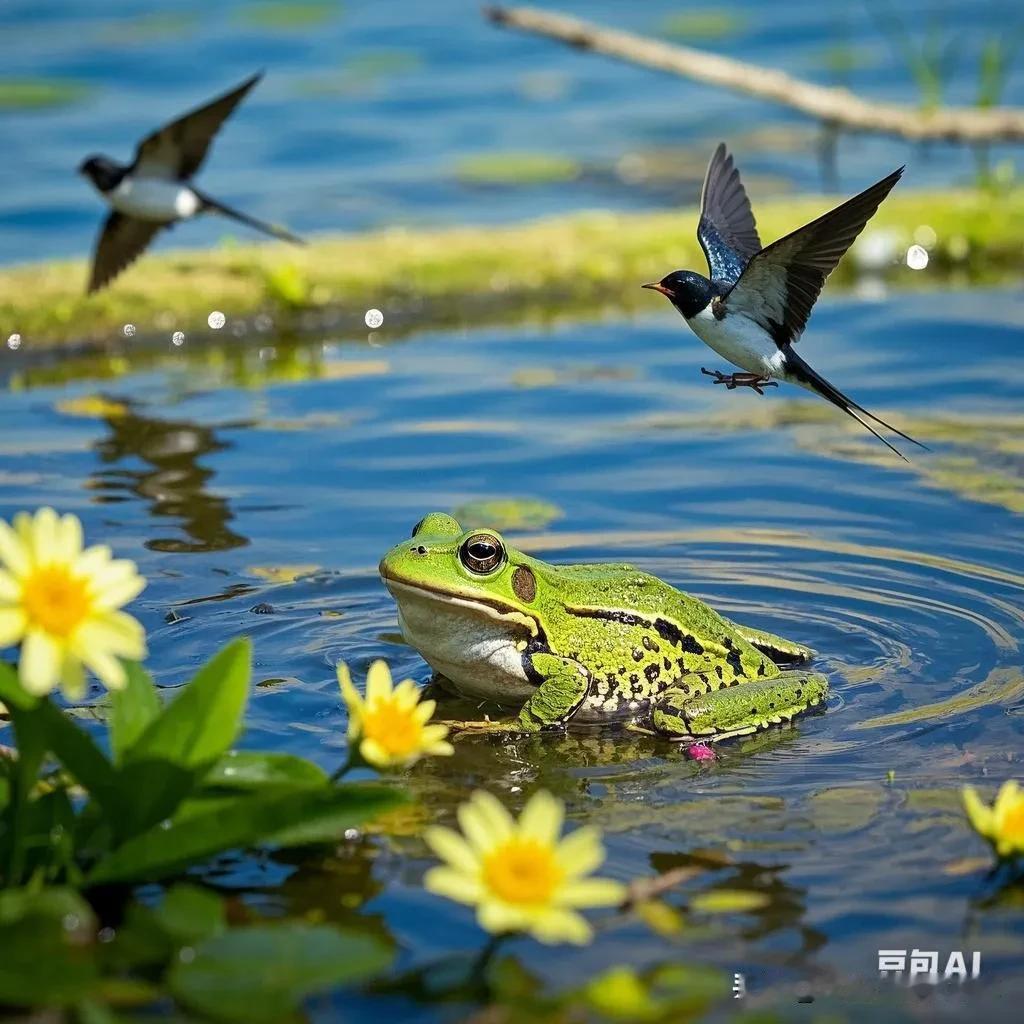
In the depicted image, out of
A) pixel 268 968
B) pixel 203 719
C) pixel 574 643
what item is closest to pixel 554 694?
pixel 574 643

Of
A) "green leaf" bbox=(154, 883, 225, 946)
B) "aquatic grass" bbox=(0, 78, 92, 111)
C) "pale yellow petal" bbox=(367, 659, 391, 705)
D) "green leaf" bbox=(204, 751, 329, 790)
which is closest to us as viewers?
"green leaf" bbox=(154, 883, 225, 946)

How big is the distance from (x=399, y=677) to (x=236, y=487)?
222 cm

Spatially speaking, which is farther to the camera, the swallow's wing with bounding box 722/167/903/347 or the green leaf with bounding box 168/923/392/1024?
the swallow's wing with bounding box 722/167/903/347

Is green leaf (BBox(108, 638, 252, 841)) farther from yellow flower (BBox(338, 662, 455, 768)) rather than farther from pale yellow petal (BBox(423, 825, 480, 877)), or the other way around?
pale yellow petal (BBox(423, 825, 480, 877))

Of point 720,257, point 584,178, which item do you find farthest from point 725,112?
point 720,257

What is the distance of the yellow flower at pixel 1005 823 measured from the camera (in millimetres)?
3734

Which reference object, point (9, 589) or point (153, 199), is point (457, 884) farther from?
point (153, 199)

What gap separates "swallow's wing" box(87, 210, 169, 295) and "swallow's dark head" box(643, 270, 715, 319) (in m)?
5.46

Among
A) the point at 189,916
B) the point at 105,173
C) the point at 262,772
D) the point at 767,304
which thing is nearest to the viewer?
the point at 189,916

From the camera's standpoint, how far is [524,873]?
318cm

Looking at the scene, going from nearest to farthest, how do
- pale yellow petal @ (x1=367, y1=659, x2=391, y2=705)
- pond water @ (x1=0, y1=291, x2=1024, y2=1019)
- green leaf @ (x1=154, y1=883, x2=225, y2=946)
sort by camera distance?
green leaf @ (x1=154, y1=883, x2=225, y2=946), pale yellow petal @ (x1=367, y1=659, x2=391, y2=705), pond water @ (x1=0, y1=291, x2=1024, y2=1019)

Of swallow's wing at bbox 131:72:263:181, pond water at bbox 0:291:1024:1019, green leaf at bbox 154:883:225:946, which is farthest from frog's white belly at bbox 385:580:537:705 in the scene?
swallow's wing at bbox 131:72:263:181

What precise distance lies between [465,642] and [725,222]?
157 centimetres

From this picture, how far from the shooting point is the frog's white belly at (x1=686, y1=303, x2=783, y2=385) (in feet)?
15.3
